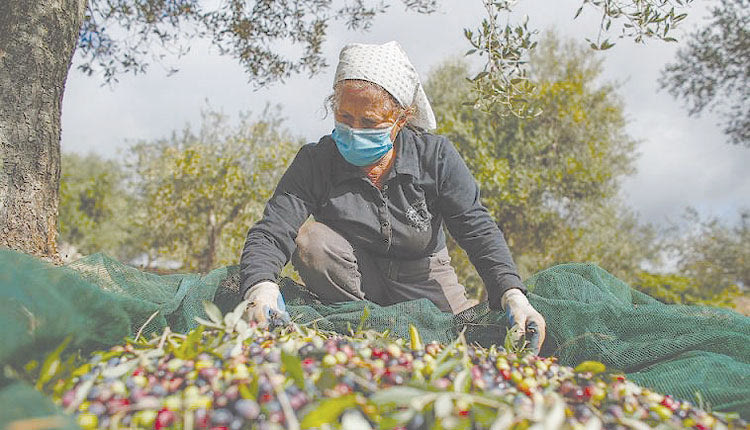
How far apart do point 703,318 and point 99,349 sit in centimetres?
208

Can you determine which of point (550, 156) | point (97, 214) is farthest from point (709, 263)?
point (97, 214)

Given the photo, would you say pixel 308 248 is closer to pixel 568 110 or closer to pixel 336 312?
pixel 336 312

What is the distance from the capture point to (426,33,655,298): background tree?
1199 centimetres

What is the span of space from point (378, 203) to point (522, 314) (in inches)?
38.1

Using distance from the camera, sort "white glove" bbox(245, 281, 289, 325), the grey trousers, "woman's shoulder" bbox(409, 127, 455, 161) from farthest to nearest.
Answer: "woman's shoulder" bbox(409, 127, 455, 161) < the grey trousers < "white glove" bbox(245, 281, 289, 325)

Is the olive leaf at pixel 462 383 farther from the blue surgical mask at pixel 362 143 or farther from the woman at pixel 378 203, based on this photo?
the blue surgical mask at pixel 362 143

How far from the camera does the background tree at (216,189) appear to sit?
12.3m

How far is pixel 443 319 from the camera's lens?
2.33 metres

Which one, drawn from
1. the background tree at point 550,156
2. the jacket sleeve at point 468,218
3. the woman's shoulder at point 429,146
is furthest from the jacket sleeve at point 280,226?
the background tree at point 550,156

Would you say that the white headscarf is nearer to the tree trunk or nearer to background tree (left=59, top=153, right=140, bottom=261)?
the tree trunk

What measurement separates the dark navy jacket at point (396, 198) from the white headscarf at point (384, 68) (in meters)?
0.24

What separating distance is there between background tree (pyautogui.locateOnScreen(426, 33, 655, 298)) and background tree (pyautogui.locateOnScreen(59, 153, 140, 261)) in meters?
11.8

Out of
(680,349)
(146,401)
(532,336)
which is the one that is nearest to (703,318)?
(680,349)

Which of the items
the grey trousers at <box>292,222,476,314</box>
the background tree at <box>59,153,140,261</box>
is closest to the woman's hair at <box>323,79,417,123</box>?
the grey trousers at <box>292,222,476,314</box>
